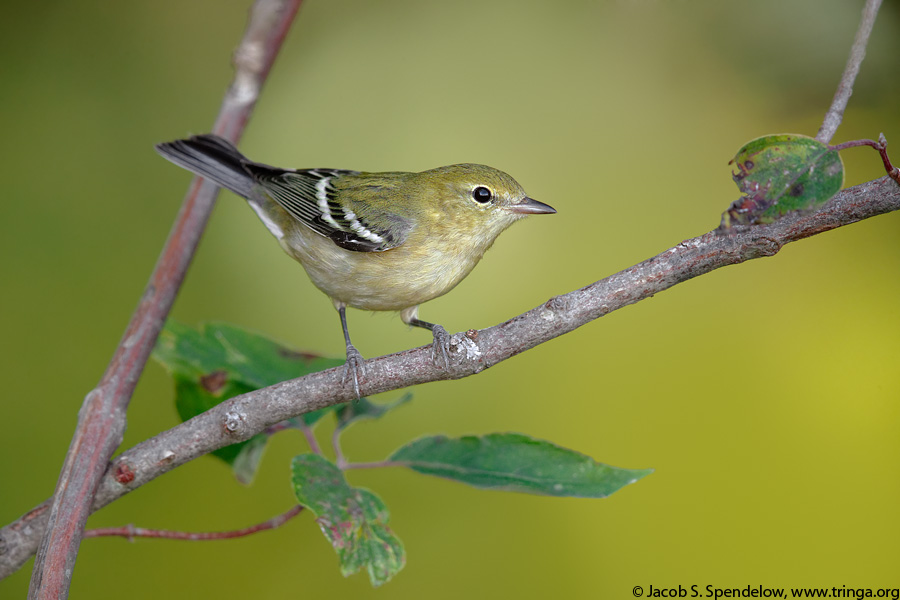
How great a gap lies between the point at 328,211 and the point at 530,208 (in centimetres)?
76

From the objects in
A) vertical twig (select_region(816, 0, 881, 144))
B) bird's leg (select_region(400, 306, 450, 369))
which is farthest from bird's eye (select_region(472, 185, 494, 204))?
vertical twig (select_region(816, 0, 881, 144))

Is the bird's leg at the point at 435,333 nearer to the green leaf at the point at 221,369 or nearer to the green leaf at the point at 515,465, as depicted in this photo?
the green leaf at the point at 515,465

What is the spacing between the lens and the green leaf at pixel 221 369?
2.27 metres

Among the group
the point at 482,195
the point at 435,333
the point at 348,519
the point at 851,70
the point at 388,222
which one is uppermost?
the point at 482,195

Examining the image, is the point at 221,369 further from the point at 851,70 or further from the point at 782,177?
the point at 851,70

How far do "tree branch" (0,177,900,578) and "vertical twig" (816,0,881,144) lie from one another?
0.13 m

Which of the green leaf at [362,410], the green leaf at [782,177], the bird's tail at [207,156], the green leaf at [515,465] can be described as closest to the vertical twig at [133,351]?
the bird's tail at [207,156]

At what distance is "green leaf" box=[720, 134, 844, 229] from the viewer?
1.21 metres

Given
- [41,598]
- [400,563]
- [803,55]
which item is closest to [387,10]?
[803,55]

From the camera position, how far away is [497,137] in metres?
3.35

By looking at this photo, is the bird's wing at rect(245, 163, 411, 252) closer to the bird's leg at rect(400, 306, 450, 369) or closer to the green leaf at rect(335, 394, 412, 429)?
the bird's leg at rect(400, 306, 450, 369)

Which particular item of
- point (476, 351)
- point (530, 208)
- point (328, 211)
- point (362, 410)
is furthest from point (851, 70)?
point (328, 211)

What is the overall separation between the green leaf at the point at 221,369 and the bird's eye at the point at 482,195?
2.60 ft

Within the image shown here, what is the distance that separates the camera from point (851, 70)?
4.55ft
